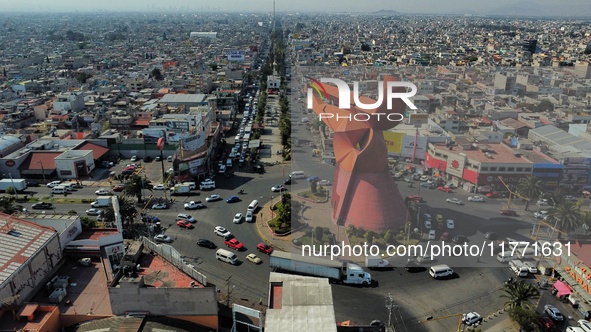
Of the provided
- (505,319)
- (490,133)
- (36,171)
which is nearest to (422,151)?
(490,133)

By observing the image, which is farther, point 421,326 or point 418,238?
point 418,238

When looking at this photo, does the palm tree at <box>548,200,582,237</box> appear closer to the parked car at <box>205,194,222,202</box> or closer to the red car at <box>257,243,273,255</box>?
the red car at <box>257,243,273,255</box>

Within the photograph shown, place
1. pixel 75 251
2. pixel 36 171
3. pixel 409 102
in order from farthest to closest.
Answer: pixel 36 171, pixel 409 102, pixel 75 251

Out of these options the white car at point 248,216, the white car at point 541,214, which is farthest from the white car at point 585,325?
the white car at point 248,216

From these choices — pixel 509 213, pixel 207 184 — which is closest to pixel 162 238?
pixel 207 184

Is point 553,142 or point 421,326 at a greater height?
point 553,142

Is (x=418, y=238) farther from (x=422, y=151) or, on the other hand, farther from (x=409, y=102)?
(x=422, y=151)
